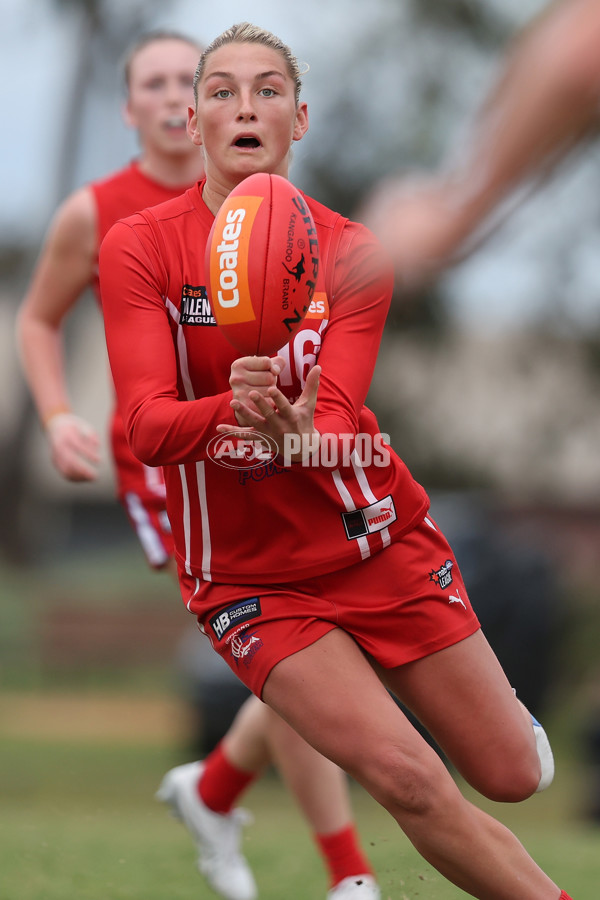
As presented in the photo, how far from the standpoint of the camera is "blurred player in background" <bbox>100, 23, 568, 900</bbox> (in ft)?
9.10

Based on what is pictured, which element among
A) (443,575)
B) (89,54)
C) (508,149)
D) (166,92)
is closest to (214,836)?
(443,575)

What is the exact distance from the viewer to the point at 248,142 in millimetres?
2883

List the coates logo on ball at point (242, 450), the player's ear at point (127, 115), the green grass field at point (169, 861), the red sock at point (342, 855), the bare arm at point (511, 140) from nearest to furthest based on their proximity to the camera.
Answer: the bare arm at point (511, 140) → the coates logo on ball at point (242, 450) → the red sock at point (342, 855) → the green grass field at point (169, 861) → the player's ear at point (127, 115)

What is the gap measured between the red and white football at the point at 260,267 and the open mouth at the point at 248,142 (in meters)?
0.28

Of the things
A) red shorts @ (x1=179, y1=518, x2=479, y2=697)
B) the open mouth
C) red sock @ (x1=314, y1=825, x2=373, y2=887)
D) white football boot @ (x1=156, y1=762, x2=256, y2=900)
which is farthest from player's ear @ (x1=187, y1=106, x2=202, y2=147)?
white football boot @ (x1=156, y1=762, x2=256, y2=900)

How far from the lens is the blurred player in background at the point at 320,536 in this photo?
2773 millimetres

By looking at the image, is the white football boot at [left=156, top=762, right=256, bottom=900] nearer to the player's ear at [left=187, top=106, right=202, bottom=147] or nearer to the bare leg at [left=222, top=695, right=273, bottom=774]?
the bare leg at [left=222, top=695, right=273, bottom=774]

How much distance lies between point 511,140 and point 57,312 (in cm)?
290

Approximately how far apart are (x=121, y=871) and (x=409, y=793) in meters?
2.25

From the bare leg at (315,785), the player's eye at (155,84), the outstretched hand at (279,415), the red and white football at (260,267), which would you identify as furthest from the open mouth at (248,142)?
the bare leg at (315,785)

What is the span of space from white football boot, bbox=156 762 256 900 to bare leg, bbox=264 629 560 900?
1547mm

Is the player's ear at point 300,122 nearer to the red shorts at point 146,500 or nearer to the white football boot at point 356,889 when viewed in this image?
the red shorts at point 146,500

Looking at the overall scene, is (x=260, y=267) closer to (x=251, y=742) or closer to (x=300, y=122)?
(x=300, y=122)

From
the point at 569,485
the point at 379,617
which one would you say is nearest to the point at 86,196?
the point at 379,617
